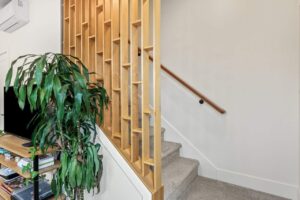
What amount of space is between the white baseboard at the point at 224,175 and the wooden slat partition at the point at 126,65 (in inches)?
41.5

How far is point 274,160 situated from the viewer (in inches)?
83.4

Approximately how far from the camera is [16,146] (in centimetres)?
176

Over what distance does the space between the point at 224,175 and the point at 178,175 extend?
72 centimetres

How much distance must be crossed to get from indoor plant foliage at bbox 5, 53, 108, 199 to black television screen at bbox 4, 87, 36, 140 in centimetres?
48

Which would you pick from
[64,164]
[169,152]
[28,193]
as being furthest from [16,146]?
[169,152]

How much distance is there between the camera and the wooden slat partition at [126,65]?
1.54 metres

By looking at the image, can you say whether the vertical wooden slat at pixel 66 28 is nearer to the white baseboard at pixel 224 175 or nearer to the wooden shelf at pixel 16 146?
the wooden shelf at pixel 16 146

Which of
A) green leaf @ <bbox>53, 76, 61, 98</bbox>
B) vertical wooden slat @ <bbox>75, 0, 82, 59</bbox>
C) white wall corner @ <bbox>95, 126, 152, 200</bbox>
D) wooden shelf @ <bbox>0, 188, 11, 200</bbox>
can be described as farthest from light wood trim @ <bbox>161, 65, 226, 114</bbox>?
wooden shelf @ <bbox>0, 188, 11, 200</bbox>

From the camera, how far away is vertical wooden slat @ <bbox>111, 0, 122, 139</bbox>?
1716 millimetres

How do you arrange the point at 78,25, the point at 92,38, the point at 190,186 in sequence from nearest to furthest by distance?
the point at 92,38, the point at 78,25, the point at 190,186

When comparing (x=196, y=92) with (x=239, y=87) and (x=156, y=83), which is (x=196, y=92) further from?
(x=156, y=83)

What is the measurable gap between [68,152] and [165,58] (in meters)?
2.03

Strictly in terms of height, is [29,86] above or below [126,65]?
below

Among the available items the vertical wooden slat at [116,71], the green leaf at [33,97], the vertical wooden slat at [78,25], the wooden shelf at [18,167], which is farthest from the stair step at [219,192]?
the vertical wooden slat at [78,25]
